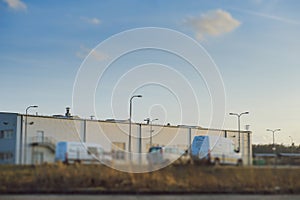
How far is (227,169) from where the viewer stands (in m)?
34.0

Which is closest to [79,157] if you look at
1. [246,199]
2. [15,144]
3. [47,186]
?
[47,186]

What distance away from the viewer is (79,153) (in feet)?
117

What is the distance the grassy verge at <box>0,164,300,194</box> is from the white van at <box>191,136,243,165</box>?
124 inches

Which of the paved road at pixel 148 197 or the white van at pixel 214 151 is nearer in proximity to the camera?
the paved road at pixel 148 197

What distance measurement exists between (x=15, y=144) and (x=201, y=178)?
2847 centimetres

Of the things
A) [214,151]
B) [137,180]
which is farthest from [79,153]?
[214,151]

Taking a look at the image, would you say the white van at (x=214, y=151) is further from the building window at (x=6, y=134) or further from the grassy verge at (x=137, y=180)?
the building window at (x=6, y=134)

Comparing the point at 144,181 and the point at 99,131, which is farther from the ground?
the point at 99,131

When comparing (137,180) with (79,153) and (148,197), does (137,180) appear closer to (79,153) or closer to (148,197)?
(148,197)

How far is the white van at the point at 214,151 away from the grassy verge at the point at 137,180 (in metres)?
3.16

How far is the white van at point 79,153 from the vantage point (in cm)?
3325

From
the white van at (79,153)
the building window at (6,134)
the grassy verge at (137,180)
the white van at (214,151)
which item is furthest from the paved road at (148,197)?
the building window at (6,134)

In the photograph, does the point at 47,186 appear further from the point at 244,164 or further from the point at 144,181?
the point at 244,164

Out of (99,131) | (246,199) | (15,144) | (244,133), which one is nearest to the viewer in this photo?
(246,199)
